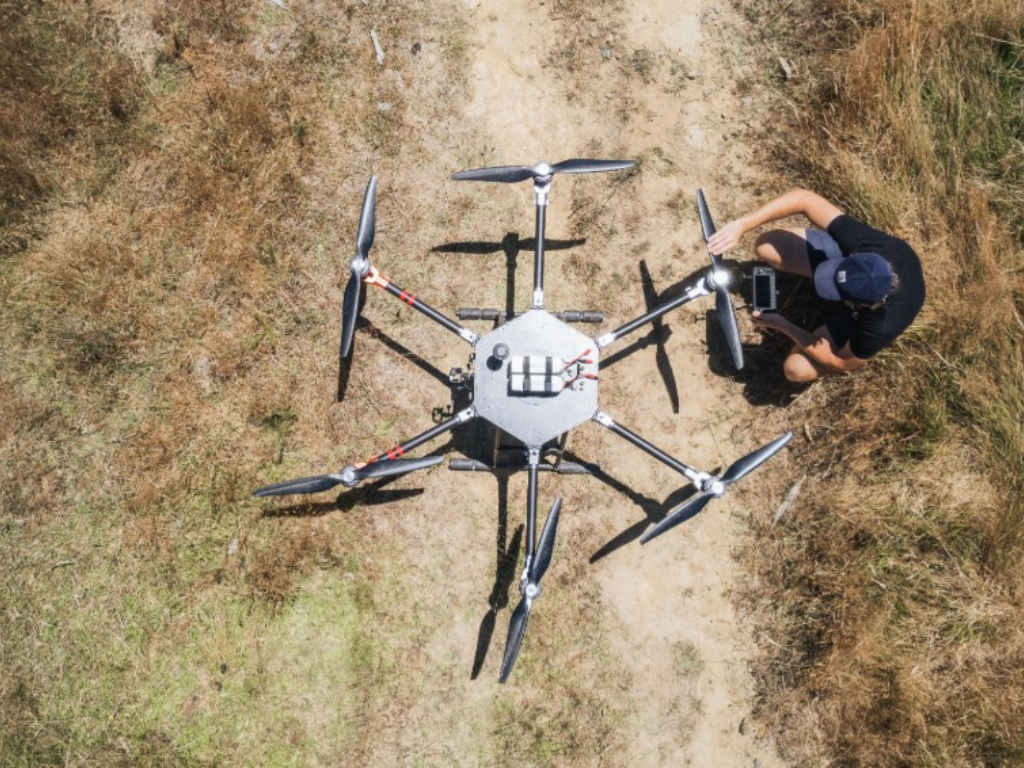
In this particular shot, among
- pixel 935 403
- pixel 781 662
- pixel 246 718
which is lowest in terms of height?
pixel 246 718

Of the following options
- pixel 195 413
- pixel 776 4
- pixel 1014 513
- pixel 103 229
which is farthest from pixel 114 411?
pixel 1014 513

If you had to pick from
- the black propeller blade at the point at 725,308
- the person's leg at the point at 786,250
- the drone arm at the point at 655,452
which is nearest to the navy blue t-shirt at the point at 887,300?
the person's leg at the point at 786,250

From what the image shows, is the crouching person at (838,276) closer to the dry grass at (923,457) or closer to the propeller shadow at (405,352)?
the dry grass at (923,457)

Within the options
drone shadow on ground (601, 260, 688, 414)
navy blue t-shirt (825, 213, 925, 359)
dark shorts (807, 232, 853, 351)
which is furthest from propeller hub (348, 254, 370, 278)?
navy blue t-shirt (825, 213, 925, 359)

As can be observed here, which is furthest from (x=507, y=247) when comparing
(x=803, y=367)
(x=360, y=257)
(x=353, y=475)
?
(x=803, y=367)

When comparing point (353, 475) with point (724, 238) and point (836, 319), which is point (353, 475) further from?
point (836, 319)

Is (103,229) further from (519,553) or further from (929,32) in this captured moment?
(929,32)
